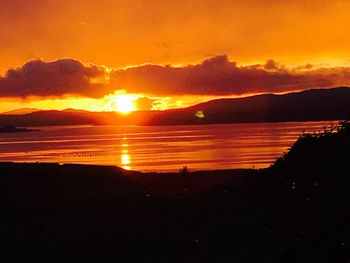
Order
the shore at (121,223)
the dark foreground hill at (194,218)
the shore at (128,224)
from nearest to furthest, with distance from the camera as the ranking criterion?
the dark foreground hill at (194,218) → the shore at (128,224) → the shore at (121,223)

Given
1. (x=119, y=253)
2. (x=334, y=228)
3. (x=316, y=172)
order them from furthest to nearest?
1. (x=119, y=253)
2. (x=316, y=172)
3. (x=334, y=228)

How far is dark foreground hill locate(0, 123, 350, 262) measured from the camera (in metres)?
8.47

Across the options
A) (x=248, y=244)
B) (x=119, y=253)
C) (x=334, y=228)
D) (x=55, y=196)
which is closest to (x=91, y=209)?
(x=55, y=196)

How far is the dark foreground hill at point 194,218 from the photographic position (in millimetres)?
8469

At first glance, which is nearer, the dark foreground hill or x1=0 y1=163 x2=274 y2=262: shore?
the dark foreground hill

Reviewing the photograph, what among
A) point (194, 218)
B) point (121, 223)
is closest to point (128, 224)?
point (121, 223)

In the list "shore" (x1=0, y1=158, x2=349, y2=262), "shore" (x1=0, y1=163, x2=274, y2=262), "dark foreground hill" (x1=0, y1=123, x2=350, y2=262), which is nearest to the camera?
"dark foreground hill" (x1=0, y1=123, x2=350, y2=262)

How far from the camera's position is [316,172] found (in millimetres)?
8953

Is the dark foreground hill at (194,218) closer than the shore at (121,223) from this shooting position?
Yes

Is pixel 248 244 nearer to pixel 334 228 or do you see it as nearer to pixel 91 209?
pixel 91 209

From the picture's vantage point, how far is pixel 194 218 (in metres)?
24.6

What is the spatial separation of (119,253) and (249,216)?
765cm

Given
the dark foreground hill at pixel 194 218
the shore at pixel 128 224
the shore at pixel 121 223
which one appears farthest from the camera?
the shore at pixel 121 223

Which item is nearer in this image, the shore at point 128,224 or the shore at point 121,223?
the shore at point 128,224
